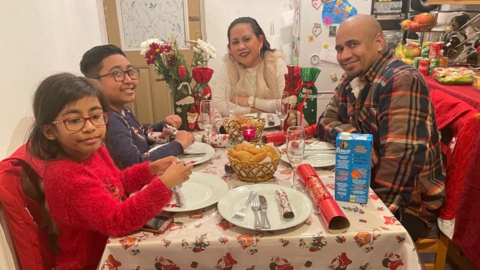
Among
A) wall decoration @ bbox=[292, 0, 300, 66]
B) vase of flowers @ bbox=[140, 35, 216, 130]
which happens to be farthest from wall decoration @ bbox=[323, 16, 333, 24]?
vase of flowers @ bbox=[140, 35, 216, 130]

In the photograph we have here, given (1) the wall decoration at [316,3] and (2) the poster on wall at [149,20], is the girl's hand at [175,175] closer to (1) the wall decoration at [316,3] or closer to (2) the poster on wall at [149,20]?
(1) the wall decoration at [316,3]

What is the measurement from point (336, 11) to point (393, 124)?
2.15m

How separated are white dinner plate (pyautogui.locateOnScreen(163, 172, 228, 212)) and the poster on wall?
9.07ft

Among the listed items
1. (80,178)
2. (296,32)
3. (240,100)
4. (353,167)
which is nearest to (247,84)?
(240,100)

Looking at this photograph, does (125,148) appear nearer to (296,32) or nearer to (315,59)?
(315,59)

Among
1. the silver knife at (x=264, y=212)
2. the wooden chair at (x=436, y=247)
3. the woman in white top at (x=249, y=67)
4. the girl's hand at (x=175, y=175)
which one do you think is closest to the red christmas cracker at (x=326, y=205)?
the silver knife at (x=264, y=212)

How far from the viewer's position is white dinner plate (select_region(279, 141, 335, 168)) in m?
1.31

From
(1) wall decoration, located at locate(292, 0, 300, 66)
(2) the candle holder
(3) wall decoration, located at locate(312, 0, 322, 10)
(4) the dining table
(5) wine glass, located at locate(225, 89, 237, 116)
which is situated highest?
(3) wall decoration, located at locate(312, 0, 322, 10)

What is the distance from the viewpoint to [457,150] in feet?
4.70

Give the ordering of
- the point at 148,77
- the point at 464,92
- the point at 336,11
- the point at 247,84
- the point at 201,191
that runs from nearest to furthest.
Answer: the point at 201,191 < the point at 464,92 < the point at 247,84 < the point at 336,11 < the point at 148,77

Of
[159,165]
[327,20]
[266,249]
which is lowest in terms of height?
[266,249]

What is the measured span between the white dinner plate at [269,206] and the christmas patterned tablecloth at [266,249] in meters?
0.02

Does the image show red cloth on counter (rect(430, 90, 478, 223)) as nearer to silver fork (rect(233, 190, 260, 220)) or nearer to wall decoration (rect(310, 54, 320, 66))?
silver fork (rect(233, 190, 260, 220))

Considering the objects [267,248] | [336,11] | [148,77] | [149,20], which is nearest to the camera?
[267,248]
